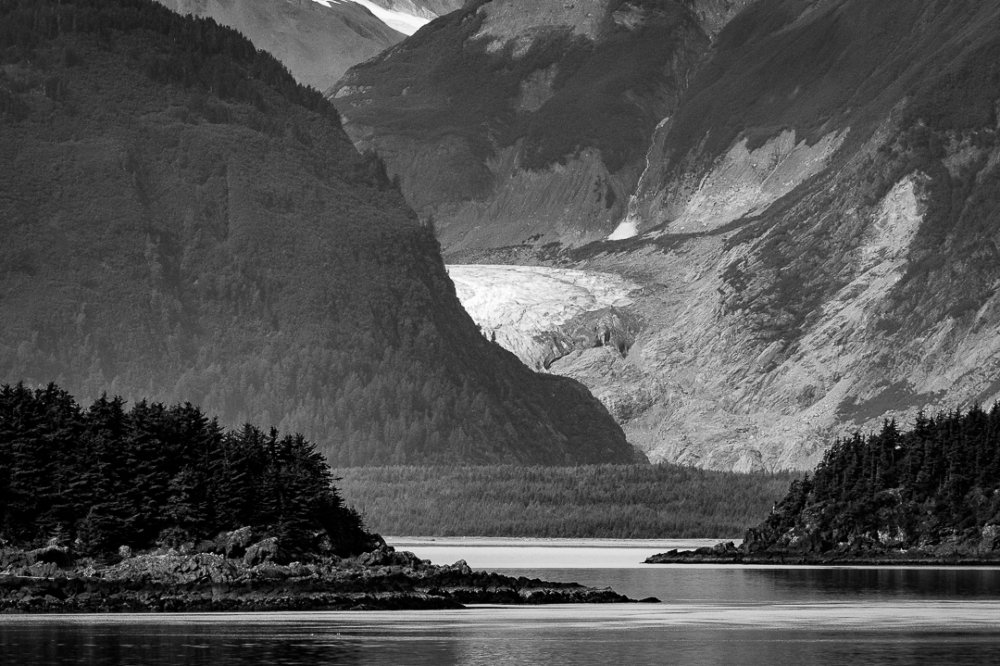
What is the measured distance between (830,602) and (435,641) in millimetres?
34464

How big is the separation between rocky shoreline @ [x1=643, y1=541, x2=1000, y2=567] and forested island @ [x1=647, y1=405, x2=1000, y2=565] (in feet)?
0.26

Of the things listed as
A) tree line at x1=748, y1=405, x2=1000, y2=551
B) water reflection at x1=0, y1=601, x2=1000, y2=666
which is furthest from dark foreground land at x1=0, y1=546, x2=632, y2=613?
tree line at x1=748, y1=405, x2=1000, y2=551

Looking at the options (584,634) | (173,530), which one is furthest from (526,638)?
(173,530)

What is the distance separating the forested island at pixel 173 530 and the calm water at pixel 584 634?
2825 mm

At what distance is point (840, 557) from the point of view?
582ft

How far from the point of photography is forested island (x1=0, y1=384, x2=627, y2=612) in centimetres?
11069

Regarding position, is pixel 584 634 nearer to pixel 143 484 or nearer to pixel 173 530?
pixel 173 530

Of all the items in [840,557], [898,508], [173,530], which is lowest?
[173,530]

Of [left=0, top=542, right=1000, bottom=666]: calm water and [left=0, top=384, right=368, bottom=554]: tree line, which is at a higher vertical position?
[left=0, top=384, right=368, bottom=554]: tree line

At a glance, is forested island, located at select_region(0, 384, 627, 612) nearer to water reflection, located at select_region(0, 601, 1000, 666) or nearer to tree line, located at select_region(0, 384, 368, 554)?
tree line, located at select_region(0, 384, 368, 554)

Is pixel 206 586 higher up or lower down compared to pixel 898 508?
lower down

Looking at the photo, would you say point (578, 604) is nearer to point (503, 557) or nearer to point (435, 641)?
point (435, 641)

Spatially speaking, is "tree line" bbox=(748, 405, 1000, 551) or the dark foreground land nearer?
the dark foreground land

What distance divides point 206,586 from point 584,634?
19050 mm
